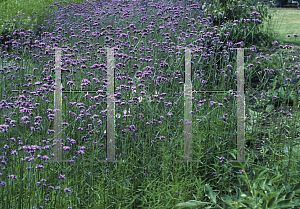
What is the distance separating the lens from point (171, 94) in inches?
181

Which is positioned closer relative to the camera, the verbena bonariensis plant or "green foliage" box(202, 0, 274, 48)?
the verbena bonariensis plant

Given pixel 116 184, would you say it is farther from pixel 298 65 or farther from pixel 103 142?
pixel 298 65

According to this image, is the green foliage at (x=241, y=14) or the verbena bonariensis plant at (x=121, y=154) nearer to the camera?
the verbena bonariensis plant at (x=121, y=154)

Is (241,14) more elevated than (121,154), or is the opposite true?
(241,14)

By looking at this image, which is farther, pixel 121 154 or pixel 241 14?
pixel 241 14

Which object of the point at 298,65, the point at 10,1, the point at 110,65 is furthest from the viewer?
the point at 10,1

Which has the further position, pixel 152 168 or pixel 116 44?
pixel 116 44

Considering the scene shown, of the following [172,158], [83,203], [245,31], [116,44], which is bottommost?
[83,203]

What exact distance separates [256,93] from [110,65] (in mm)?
2595

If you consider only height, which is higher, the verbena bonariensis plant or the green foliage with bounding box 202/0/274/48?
the green foliage with bounding box 202/0/274/48

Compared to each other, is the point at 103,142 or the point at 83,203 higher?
the point at 103,142

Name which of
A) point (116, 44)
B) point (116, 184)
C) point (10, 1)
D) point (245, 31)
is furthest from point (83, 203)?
point (10, 1)

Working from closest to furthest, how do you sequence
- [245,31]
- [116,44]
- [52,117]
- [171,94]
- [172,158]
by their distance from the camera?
[52,117] < [172,158] < [171,94] < [116,44] < [245,31]

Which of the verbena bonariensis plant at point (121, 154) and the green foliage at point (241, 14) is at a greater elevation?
the green foliage at point (241, 14)
